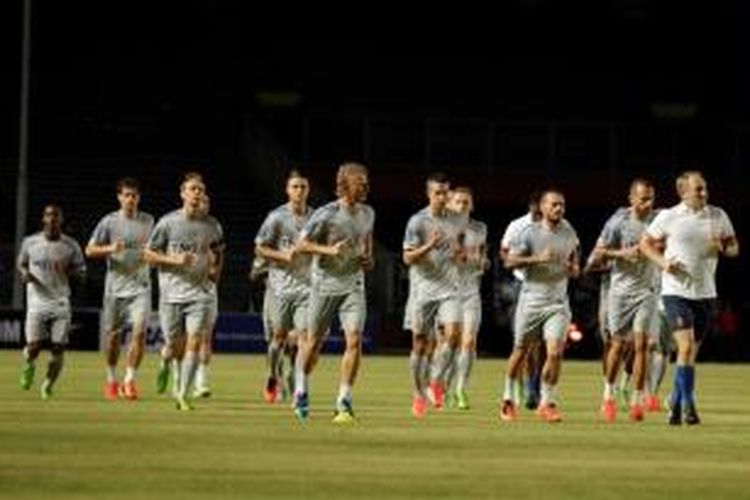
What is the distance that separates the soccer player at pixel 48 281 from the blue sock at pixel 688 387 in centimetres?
868

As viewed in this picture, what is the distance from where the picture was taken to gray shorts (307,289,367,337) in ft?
74.8

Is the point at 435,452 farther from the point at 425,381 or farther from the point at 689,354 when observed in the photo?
the point at 425,381

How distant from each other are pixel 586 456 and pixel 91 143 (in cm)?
3818

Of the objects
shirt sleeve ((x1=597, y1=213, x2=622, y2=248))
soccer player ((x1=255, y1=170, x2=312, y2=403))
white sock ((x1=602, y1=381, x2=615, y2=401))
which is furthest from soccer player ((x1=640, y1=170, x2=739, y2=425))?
soccer player ((x1=255, y1=170, x2=312, y2=403))

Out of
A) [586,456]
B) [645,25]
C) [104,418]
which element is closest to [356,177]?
[104,418]

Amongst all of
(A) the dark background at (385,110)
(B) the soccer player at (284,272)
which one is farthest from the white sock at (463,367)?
(A) the dark background at (385,110)

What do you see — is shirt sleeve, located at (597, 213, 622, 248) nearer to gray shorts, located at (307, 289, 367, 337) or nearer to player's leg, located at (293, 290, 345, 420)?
gray shorts, located at (307, 289, 367, 337)

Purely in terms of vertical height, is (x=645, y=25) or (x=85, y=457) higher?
(x=645, y=25)

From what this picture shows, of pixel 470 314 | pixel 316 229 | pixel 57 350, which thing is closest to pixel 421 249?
pixel 470 314

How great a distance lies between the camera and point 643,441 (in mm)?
20422

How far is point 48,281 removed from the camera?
28844 mm

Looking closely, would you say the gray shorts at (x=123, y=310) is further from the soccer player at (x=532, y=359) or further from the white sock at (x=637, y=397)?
the white sock at (x=637, y=397)

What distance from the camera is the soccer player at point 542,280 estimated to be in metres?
23.7

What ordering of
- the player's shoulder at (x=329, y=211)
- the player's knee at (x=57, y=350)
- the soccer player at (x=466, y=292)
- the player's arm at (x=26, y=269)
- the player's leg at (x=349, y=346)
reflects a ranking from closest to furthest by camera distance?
the player's leg at (x=349, y=346) → the player's shoulder at (x=329, y=211) → the soccer player at (x=466, y=292) → the player's knee at (x=57, y=350) → the player's arm at (x=26, y=269)
